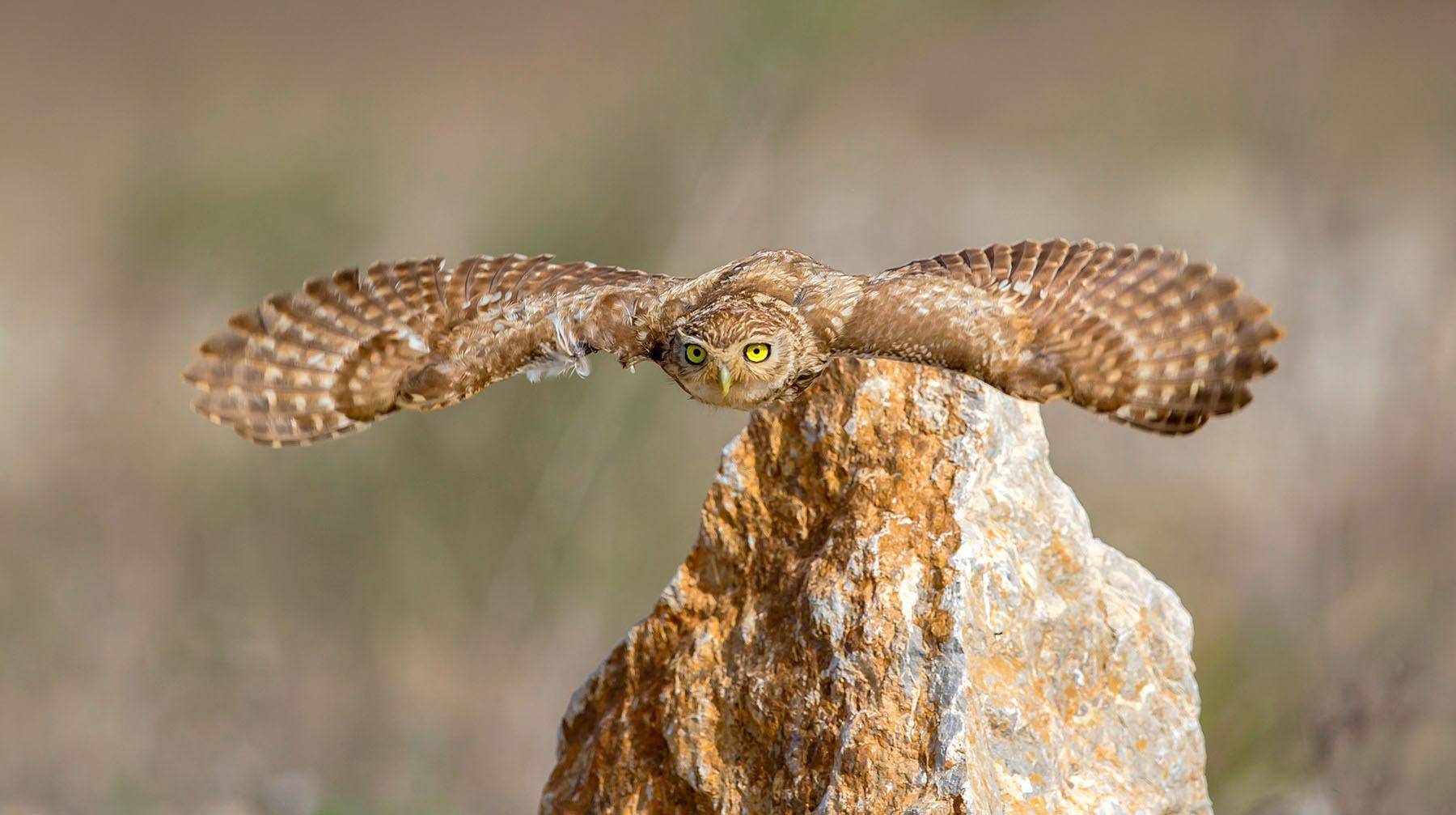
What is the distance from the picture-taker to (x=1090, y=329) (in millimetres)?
4520

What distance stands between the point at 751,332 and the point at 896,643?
1184 millimetres

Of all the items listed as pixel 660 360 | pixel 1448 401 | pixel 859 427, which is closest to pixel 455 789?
pixel 660 360

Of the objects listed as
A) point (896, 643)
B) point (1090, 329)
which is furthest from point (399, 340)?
point (1090, 329)

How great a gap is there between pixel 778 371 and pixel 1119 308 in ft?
3.58

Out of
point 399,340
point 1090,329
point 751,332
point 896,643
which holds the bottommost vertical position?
point 896,643

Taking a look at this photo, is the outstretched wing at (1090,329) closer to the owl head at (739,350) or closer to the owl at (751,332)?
the owl at (751,332)

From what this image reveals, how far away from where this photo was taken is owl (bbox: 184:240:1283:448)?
4.33 m

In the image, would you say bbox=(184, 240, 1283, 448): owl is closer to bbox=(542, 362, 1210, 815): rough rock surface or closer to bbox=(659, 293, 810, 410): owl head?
bbox=(659, 293, 810, 410): owl head

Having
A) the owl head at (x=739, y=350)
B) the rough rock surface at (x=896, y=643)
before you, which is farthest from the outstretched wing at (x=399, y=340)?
the rough rock surface at (x=896, y=643)

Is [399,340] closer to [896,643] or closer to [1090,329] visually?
[896,643]

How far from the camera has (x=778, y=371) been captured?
14.6 feet

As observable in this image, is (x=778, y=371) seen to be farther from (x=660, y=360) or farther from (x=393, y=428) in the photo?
(x=393, y=428)

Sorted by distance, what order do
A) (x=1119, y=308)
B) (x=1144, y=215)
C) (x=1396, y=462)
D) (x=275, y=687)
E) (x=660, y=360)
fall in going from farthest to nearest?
(x=1144, y=215)
(x=275, y=687)
(x=1396, y=462)
(x=660, y=360)
(x=1119, y=308)

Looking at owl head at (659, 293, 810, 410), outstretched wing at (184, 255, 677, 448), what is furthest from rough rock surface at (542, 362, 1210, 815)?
outstretched wing at (184, 255, 677, 448)
